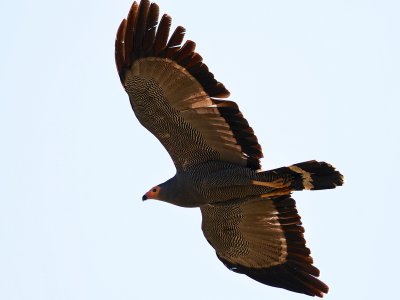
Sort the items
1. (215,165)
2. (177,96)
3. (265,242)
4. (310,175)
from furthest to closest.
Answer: (265,242) < (215,165) < (310,175) < (177,96)

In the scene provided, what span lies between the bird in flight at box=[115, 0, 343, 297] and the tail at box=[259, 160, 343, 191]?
17 millimetres

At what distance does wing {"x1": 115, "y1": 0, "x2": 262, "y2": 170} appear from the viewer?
17922mm

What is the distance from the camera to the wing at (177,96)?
17922 millimetres

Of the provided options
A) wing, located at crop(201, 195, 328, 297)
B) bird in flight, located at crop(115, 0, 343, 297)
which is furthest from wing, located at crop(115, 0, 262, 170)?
wing, located at crop(201, 195, 328, 297)

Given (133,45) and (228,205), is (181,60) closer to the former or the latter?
(133,45)

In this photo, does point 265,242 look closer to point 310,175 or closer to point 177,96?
point 310,175

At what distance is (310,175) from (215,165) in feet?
5.69

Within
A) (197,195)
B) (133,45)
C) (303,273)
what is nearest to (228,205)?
(197,195)

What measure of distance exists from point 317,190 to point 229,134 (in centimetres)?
183

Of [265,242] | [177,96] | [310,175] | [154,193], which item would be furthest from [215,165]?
[265,242]

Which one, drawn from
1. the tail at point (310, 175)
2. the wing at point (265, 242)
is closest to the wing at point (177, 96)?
the tail at point (310, 175)

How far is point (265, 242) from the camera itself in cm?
2011

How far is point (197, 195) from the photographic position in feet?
62.4

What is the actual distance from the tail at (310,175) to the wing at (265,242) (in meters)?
0.97
